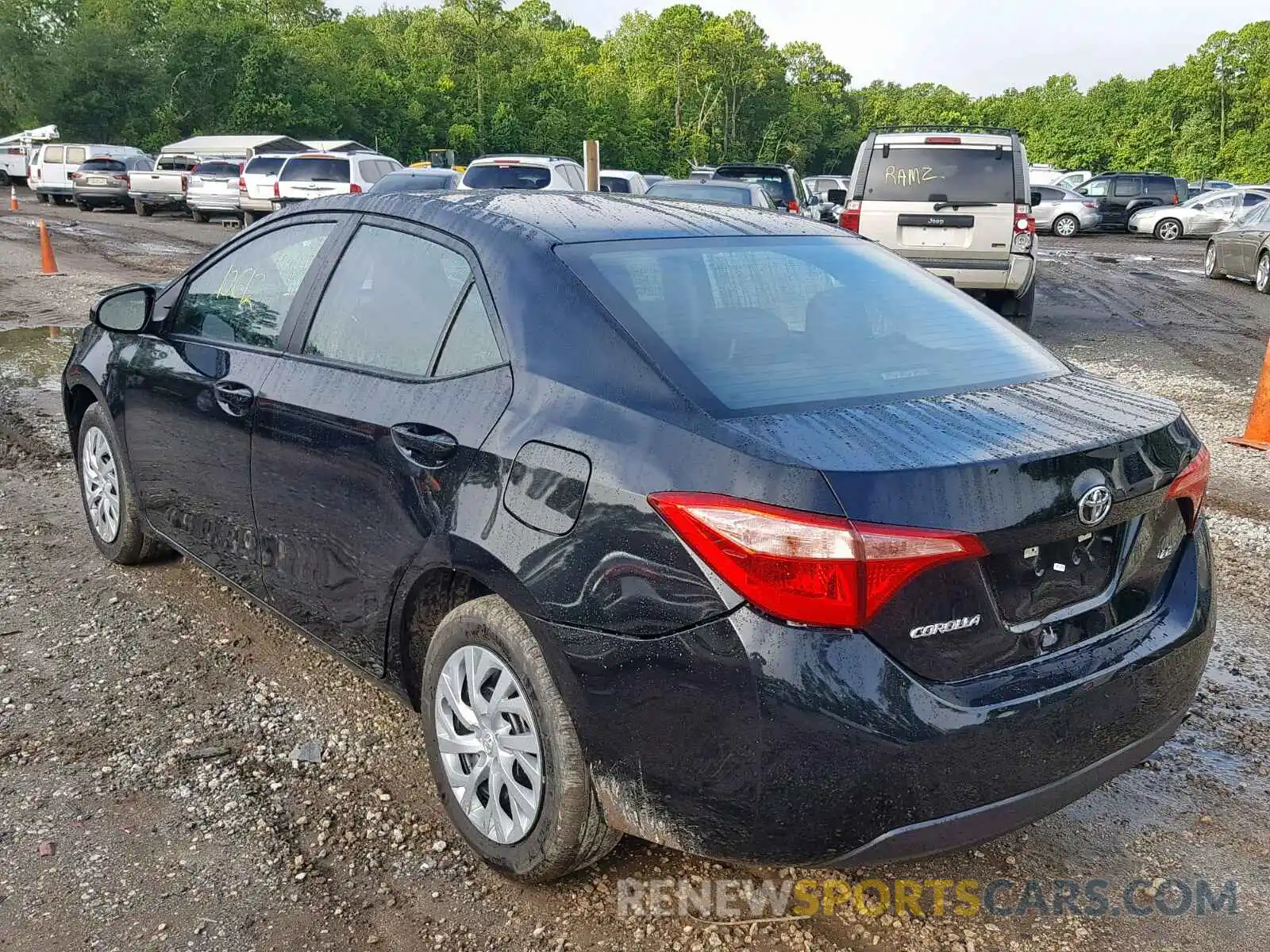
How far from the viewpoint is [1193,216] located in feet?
100

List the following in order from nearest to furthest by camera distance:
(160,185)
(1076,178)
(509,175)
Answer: (509,175) → (160,185) → (1076,178)

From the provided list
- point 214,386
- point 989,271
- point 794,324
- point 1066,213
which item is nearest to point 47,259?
point 989,271

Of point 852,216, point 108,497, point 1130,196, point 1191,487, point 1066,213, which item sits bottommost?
point 1066,213

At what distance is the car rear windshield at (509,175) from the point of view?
59.3ft

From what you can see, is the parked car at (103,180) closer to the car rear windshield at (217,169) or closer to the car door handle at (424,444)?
the car rear windshield at (217,169)

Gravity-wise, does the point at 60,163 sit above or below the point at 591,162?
below

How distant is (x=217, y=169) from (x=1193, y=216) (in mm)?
25534

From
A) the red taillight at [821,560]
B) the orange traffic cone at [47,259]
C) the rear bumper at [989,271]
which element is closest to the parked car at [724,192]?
the rear bumper at [989,271]

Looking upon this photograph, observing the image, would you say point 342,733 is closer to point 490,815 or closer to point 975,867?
point 490,815

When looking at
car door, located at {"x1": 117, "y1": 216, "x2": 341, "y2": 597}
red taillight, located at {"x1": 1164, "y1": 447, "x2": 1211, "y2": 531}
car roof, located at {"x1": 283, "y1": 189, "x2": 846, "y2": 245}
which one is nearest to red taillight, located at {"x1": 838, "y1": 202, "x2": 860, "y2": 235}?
car roof, located at {"x1": 283, "y1": 189, "x2": 846, "y2": 245}

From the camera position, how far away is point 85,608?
174 inches

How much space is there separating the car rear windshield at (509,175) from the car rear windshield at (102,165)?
54.3 ft

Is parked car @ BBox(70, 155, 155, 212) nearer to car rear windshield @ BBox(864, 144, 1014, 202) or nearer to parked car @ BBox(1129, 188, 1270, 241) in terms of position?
car rear windshield @ BBox(864, 144, 1014, 202)

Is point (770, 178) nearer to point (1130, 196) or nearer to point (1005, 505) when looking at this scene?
point (1005, 505)
